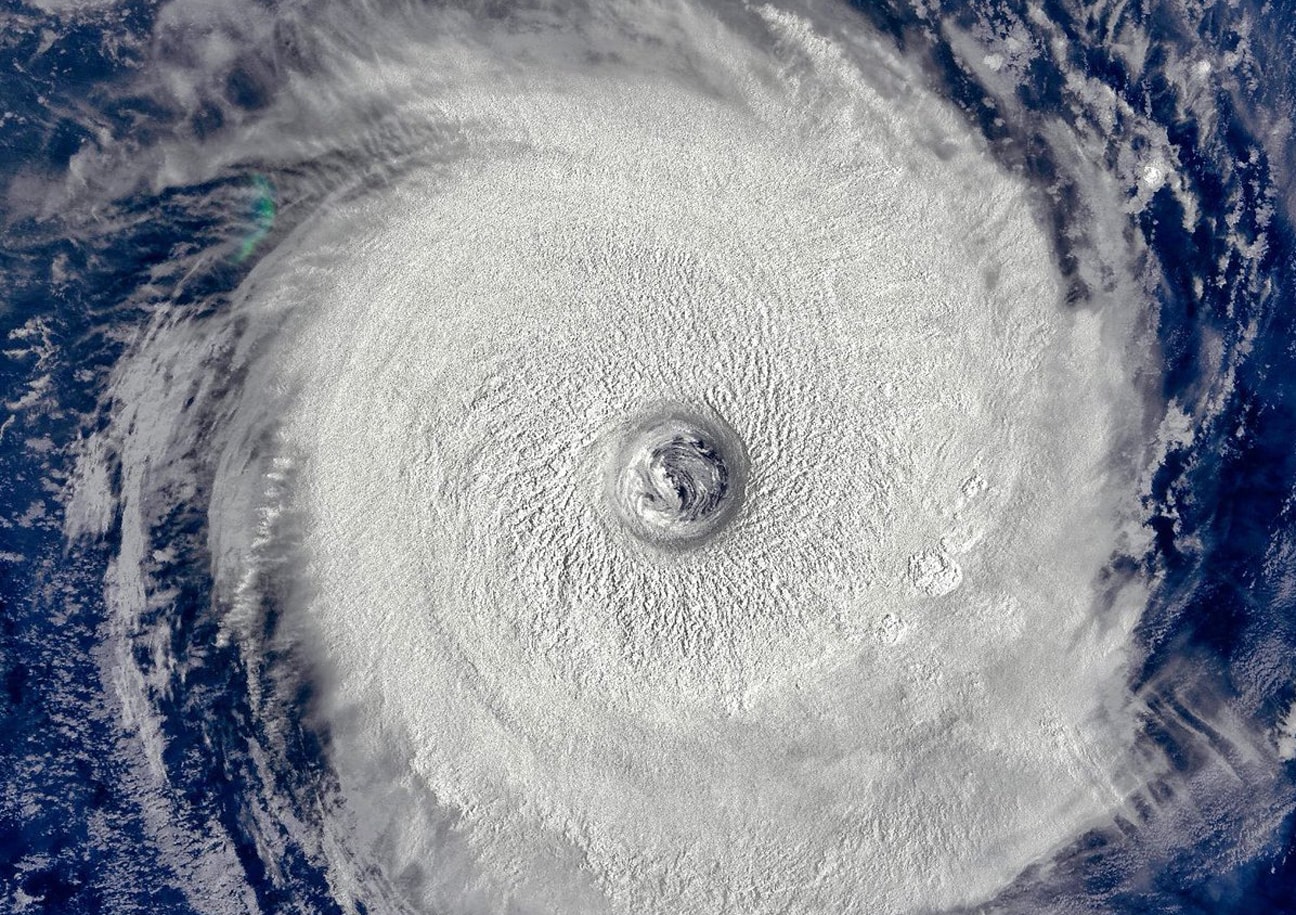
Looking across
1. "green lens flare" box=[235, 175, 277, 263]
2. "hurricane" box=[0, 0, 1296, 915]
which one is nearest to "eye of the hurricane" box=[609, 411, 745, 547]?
"hurricane" box=[0, 0, 1296, 915]


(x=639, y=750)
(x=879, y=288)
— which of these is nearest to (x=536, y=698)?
(x=639, y=750)

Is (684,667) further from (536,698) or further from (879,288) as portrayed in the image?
(879,288)

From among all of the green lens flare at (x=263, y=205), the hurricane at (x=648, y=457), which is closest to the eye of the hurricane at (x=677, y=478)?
the hurricane at (x=648, y=457)

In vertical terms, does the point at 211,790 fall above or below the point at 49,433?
below

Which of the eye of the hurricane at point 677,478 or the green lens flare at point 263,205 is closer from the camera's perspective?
the eye of the hurricane at point 677,478

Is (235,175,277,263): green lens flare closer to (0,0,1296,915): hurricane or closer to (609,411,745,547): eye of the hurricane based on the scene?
(0,0,1296,915): hurricane

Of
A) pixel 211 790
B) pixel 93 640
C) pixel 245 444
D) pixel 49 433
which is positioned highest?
pixel 245 444

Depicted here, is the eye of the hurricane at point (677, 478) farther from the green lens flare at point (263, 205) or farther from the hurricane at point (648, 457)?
the green lens flare at point (263, 205)
